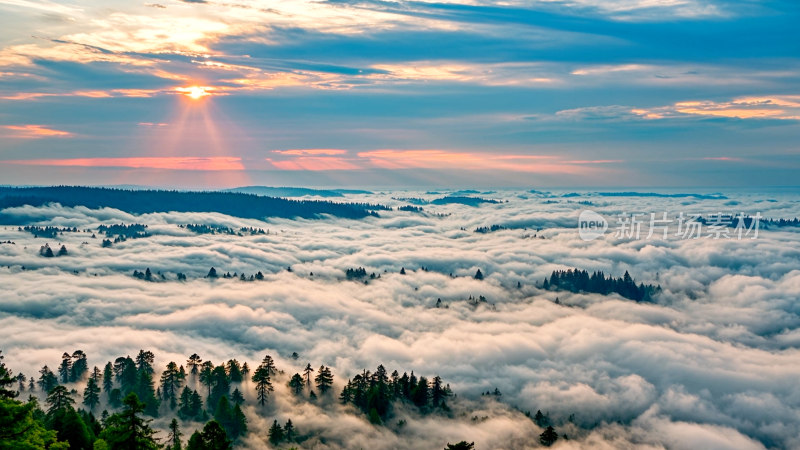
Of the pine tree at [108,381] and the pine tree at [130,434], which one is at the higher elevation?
the pine tree at [130,434]

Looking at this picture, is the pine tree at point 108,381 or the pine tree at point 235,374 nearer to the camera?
the pine tree at point 108,381

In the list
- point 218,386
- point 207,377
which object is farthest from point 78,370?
point 218,386

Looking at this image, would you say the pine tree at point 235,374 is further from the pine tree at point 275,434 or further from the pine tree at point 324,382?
the pine tree at point 275,434

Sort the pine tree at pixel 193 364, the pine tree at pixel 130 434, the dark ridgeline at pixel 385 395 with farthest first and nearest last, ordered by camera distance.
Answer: the pine tree at pixel 193 364 → the dark ridgeline at pixel 385 395 → the pine tree at pixel 130 434

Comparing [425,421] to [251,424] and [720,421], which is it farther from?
[720,421]

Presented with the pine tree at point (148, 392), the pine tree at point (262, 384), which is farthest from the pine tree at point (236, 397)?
the pine tree at point (148, 392)

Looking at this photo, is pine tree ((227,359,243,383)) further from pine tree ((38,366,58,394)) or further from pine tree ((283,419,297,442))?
pine tree ((38,366,58,394))

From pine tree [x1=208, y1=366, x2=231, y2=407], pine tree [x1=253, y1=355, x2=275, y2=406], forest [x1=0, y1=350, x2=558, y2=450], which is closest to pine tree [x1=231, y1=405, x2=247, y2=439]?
forest [x1=0, y1=350, x2=558, y2=450]

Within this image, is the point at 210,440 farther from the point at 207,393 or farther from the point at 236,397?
the point at 207,393

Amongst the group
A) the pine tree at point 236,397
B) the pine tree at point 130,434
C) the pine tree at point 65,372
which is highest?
the pine tree at point 130,434

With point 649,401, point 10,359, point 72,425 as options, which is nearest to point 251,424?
point 72,425

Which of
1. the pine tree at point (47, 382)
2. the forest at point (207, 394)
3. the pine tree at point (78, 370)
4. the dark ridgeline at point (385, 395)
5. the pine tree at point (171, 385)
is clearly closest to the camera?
the forest at point (207, 394)

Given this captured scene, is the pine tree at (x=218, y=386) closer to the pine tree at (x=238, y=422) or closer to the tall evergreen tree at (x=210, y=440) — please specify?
the pine tree at (x=238, y=422)
